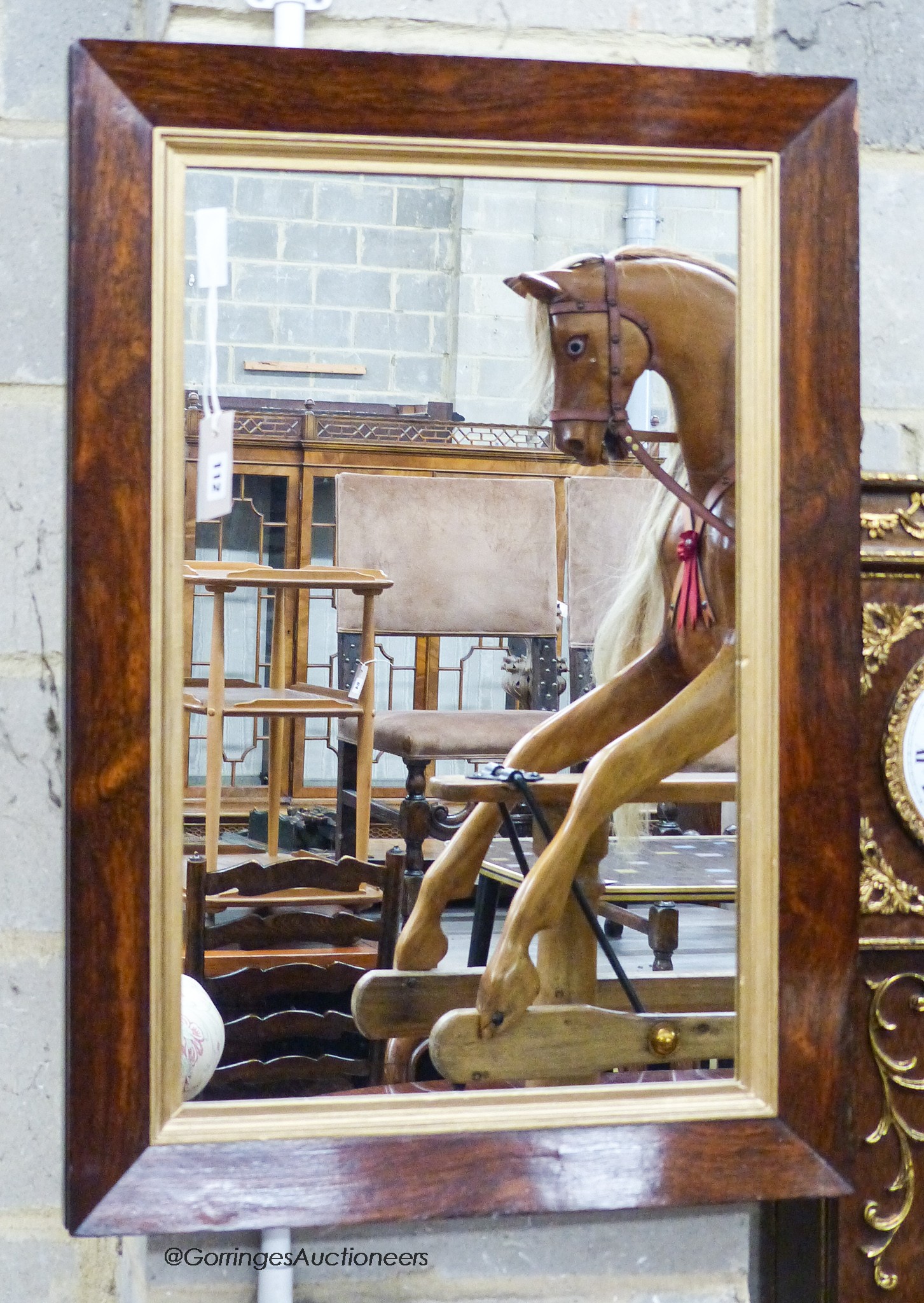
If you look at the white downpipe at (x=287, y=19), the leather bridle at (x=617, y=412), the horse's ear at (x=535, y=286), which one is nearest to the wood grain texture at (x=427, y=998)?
the leather bridle at (x=617, y=412)

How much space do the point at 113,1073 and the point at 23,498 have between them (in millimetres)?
352

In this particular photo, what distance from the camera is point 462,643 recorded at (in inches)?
33.9

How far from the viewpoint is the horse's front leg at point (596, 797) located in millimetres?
849

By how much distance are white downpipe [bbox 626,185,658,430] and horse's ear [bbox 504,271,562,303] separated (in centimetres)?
5

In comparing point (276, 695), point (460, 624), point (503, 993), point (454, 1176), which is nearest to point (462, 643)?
point (460, 624)

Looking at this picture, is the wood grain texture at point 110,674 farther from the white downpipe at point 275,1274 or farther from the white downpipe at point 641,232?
the white downpipe at point 641,232

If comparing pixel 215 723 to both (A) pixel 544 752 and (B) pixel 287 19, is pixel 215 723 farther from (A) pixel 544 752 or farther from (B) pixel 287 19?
(B) pixel 287 19

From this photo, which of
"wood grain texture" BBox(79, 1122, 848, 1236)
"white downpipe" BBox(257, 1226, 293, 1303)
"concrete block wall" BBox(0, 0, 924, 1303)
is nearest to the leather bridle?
"concrete block wall" BBox(0, 0, 924, 1303)

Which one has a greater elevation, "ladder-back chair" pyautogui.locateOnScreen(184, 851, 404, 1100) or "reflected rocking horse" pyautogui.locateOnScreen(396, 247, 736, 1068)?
Answer: "reflected rocking horse" pyautogui.locateOnScreen(396, 247, 736, 1068)

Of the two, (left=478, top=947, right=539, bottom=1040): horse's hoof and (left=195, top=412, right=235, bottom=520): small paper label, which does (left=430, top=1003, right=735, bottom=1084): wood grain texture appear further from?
(left=195, top=412, right=235, bottom=520): small paper label

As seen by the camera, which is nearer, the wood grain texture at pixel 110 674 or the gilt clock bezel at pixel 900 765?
the wood grain texture at pixel 110 674

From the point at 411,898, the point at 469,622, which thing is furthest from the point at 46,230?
the point at 411,898

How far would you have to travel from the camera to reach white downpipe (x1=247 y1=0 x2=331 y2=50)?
802mm

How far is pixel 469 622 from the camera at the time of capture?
864 mm
